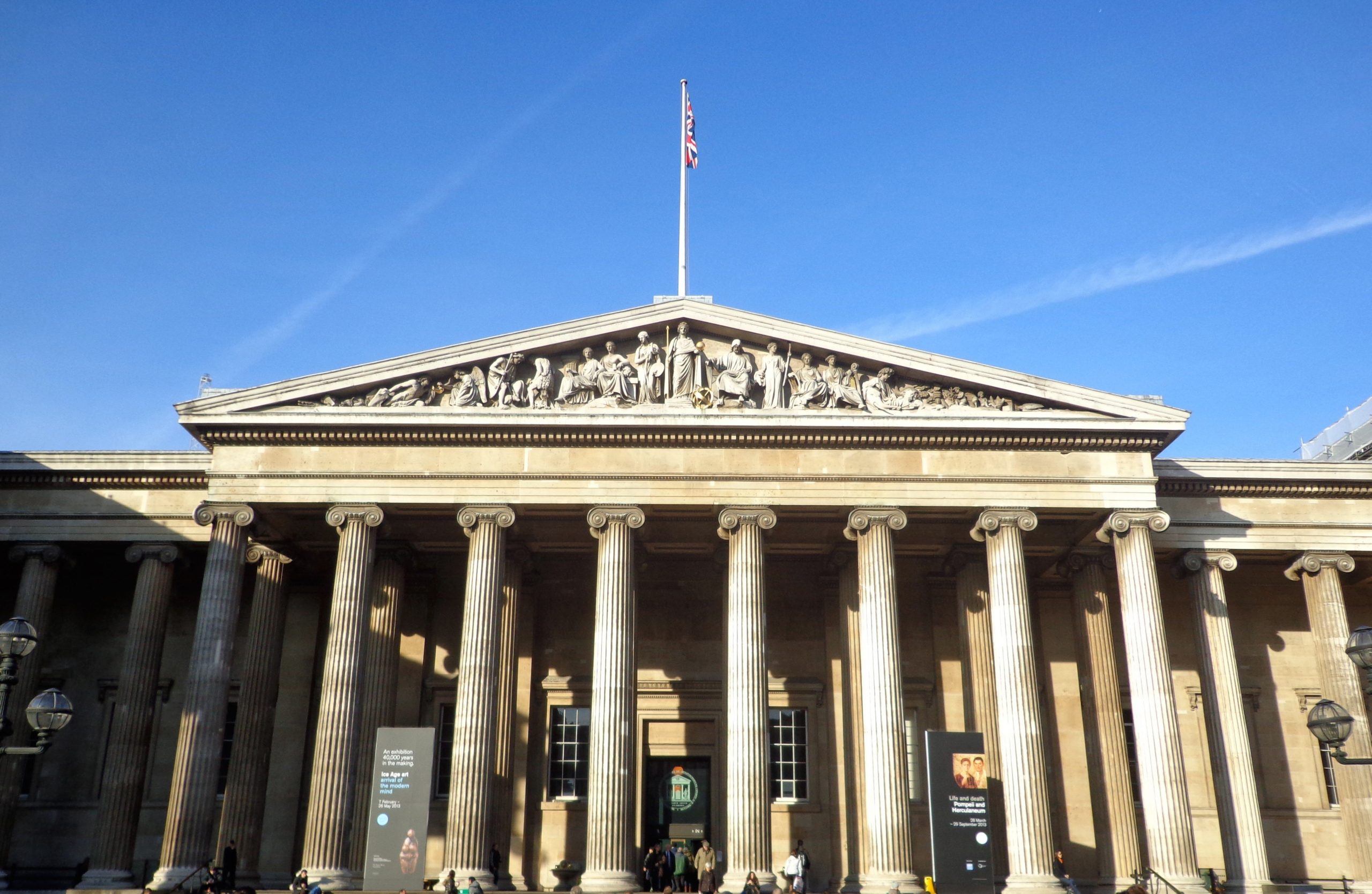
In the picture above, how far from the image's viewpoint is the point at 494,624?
2611 cm

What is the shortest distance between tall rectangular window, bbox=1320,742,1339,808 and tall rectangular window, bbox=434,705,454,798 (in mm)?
22698

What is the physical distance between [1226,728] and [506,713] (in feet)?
55.2

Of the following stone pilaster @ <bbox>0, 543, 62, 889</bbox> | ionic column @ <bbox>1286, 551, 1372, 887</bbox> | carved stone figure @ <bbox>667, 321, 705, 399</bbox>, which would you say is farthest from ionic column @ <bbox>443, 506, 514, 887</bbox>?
ionic column @ <bbox>1286, 551, 1372, 887</bbox>

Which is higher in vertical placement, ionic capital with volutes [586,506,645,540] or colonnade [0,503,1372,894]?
ionic capital with volutes [586,506,645,540]

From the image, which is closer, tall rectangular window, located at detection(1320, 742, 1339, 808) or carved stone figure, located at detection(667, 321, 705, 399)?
carved stone figure, located at detection(667, 321, 705, 399)

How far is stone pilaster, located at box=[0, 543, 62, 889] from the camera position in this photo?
28.1 metres

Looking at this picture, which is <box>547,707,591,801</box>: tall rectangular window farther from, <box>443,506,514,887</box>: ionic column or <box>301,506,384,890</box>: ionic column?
<box>301,506,384,890</box>: ionic column

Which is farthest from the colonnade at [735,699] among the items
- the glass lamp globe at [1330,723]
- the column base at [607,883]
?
the glass lamp globe at [1330,723]

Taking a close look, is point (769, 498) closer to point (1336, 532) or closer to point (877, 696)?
point (877, 696)

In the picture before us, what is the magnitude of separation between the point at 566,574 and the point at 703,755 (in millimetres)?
6047

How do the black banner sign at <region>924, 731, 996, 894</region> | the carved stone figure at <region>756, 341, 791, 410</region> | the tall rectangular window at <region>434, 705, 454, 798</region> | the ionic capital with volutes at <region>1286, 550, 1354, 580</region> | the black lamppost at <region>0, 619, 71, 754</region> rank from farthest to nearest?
1. the tall rectangular window at <region>434, 705, 454, 798</region>
2. the ionic capital with volutes at <region>1286, 550, 1354, 580</region>
3. the carved stone figure at <region>756, 341, 791, 410</region>
4. the black banner sign at <region>924, 731, 996, 894</region>
5. the black lamppost at <region>0, 619, 71, 754</region>

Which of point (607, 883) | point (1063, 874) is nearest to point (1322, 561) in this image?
point (1063, 874)

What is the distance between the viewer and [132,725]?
27281 millimetres

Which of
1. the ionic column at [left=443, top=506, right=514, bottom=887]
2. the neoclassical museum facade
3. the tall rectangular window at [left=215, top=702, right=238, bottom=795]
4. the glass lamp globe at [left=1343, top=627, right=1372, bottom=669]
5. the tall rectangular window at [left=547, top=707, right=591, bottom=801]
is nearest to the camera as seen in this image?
the glass lamp globe at [left=1343, top=627, right=1372, bottom=669]
